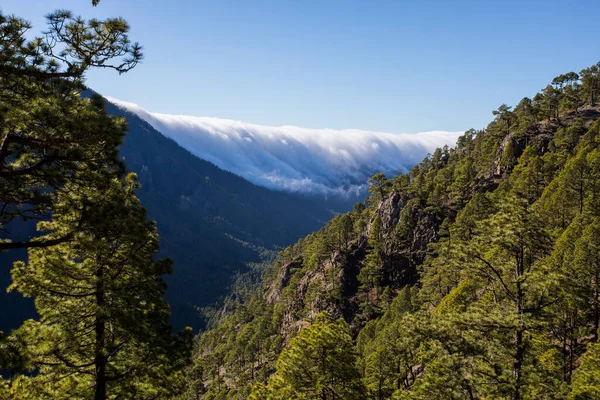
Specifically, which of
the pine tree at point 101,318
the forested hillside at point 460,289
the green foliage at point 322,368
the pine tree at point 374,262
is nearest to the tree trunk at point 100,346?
the pine tree at point 101,318

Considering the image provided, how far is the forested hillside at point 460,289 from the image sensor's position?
50.2 feet

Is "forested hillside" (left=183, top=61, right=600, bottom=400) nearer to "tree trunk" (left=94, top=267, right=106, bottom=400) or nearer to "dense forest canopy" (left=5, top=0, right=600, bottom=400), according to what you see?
"dense forest canopy" (left=5, top=0, right=600, bottom=400)

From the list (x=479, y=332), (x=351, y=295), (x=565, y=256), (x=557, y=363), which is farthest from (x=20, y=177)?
(x=351, y=295)

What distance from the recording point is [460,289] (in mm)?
56188

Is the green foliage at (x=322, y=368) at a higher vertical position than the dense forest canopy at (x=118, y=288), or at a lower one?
lower

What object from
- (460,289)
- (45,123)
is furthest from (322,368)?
(460,289)

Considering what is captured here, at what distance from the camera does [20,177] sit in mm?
10219

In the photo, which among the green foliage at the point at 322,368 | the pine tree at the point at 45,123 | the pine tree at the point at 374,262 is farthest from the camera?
the pine tree at the point at 374,262

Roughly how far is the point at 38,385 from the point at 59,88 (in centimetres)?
964

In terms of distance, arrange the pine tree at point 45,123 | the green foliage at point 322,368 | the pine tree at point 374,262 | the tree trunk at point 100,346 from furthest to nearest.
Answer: the pine tree at point 374,262 → the green foliage at point 322,368 → the tree trunk at point 100,346 → the pine tree at point 45,123

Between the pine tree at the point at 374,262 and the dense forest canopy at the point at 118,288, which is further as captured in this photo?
the pine tree at the point at 374,262

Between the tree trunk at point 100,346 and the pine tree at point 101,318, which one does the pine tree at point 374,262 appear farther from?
the tree trunk at point 100,346

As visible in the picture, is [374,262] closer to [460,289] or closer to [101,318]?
[460,289]

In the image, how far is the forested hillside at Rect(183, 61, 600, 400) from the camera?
15289 mm
